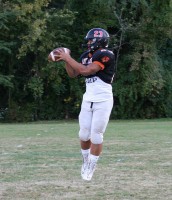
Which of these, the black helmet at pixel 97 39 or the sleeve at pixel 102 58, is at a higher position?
the black helmet at pixel 97 39

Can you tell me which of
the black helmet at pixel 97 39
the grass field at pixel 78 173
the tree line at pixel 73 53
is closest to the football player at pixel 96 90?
the black helmet at pixel 97 39

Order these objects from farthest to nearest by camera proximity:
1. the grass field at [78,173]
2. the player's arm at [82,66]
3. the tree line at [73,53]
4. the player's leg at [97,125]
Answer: the tree line at [73,53] → the player's leg at [97,125] → the player's arm at [82,66] → the grass field at [78,173]

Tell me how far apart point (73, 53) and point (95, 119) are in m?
28.8

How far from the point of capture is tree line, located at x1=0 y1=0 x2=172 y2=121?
3462 cm

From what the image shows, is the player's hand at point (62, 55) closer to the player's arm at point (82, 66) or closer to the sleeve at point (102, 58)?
the player's arm at point (82, 66)

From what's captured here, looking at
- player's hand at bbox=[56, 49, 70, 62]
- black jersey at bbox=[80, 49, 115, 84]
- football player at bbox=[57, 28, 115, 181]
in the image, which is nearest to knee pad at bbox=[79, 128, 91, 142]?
football player at bbox=[57, 28, 115, 181]

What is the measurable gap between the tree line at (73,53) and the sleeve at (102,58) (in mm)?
25507

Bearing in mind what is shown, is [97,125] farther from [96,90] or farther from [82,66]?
[82,66]

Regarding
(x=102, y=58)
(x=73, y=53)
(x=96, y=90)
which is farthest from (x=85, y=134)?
(x=73, y=53)

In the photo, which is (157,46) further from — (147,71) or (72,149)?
(72,149)

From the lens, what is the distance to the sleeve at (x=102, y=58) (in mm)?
8450

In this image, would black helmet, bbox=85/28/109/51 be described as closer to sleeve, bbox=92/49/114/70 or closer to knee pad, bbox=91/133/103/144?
sleeve, bbox=92/49/114/70

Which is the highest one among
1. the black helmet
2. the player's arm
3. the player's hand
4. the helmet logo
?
the helmet logo

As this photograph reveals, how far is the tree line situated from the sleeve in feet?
83.7
